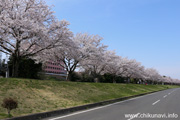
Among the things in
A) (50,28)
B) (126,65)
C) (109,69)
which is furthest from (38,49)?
(126,65)

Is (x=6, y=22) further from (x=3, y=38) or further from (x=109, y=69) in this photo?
(x=109, y=69)

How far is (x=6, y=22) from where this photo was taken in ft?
47.2

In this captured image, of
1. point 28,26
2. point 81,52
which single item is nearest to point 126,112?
point 28,26

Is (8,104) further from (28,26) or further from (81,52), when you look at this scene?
(81,52)

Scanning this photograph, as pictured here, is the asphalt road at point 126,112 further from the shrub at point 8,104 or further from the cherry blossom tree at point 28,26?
the cherry blossom tree at point 28,26

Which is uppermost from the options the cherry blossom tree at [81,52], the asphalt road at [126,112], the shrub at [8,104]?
the cherry blossom tree at [81,52]

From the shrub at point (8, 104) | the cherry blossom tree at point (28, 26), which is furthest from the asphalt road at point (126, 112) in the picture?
the cherry blossom tree at point (28, 26)

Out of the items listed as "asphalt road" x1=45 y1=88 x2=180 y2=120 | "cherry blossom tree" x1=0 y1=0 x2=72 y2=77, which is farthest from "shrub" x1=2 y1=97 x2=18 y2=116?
"cherry blossom tree" x1=0 y1=0 x2=72 y2=77

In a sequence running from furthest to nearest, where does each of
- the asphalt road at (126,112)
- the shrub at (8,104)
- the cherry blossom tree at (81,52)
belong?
the cherry blossom tree at (81,52), the asphalt road at (126,112), the shrub at (8,104)

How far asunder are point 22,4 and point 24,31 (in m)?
3.45

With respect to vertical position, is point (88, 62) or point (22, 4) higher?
point (22, 4)

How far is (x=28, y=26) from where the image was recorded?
48.9 feet

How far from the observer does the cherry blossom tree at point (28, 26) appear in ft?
48.5

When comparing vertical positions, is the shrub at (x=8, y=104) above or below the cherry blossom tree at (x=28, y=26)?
below
